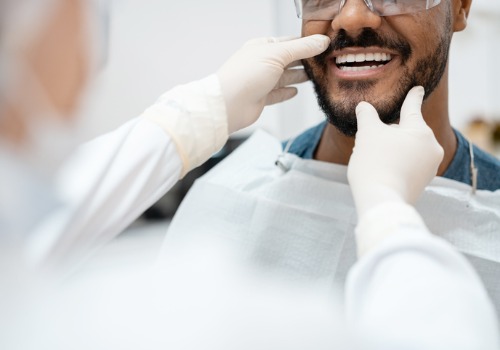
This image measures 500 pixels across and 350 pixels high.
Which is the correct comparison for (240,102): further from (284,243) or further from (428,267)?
(428,267)

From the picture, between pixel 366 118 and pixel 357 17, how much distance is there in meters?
0.26

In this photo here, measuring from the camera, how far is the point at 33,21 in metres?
0.46

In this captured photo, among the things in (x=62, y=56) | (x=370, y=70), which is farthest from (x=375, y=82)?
(x=62, y=56)

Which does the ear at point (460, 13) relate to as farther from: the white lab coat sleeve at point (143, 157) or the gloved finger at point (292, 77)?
the white lab coat sleeve at point (143, 157)

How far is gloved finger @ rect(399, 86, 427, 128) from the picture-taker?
3.37ft

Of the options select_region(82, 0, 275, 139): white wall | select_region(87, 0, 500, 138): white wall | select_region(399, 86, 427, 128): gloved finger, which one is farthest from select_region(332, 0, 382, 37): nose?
select_region(82, 0, 275, 139): white wall

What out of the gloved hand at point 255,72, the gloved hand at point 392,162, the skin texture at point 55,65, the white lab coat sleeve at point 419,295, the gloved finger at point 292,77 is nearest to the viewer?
the skin texture at point 55,65

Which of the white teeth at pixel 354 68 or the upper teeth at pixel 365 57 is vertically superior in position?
the upper teeth at pixel 365 57

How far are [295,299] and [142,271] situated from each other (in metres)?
0.14

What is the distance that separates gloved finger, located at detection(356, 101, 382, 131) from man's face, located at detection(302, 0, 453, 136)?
11 centimetres

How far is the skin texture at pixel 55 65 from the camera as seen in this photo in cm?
46

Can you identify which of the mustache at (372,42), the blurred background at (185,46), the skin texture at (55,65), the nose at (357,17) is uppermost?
the skin texture at (55,65)

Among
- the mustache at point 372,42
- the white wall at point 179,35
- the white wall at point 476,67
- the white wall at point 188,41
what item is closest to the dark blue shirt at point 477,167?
the mustache at point 372,42

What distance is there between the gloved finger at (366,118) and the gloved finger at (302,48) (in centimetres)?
17
